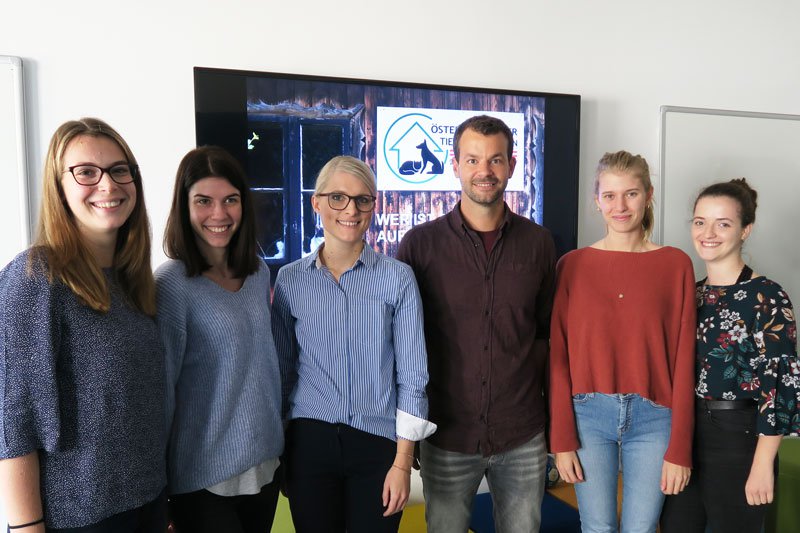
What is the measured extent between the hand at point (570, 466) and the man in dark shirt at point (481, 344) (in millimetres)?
57

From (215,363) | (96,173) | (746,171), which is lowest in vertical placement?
(215,363)

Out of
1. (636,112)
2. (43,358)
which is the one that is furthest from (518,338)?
(636,112)

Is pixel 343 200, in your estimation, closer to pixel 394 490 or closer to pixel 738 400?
pixel 394 490

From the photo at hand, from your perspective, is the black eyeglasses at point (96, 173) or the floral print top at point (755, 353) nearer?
the black eyeglasses at point (96, 173)

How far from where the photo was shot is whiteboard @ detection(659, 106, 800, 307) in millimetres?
3551

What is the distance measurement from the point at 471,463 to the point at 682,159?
2472 mm

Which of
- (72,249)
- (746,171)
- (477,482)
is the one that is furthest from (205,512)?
(746,171)

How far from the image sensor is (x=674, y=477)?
6.01 ft

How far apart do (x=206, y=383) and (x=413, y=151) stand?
176 cm

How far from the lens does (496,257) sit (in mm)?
1883

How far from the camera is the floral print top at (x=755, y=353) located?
183cm

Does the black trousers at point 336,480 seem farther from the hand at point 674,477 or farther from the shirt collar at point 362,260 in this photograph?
the hand at point 674,477

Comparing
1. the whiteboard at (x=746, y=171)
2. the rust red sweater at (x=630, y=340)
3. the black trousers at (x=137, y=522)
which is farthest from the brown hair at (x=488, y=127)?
the whiteboard at (x=746, y=171)

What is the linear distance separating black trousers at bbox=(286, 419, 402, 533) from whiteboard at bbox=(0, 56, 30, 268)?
59.1 inches
